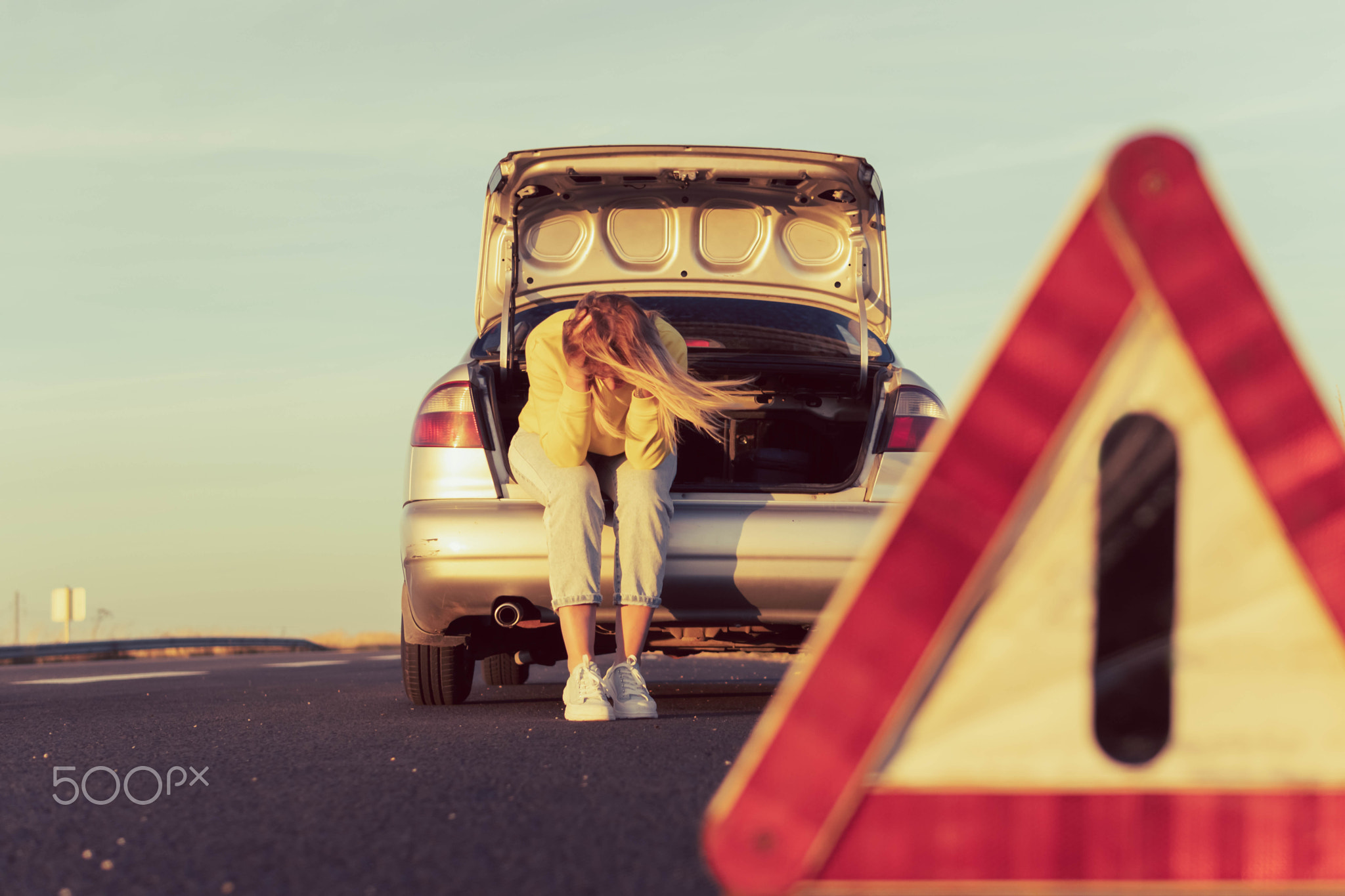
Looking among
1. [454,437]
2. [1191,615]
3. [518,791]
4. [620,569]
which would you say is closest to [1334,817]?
[1191,615]

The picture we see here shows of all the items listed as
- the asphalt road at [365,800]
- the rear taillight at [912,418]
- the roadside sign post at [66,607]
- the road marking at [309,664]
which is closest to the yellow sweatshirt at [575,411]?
the rear taillight at [912,418]

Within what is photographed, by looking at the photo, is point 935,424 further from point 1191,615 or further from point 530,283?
point 1191,615

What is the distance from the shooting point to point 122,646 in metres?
17.1

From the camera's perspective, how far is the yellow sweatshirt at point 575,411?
512 centimetres

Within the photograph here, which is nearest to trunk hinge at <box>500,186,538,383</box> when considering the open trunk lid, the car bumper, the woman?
the open trunk lid

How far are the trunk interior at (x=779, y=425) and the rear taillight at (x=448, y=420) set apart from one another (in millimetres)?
244

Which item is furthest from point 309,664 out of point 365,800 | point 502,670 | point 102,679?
point 365,800

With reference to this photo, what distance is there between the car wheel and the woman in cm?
282

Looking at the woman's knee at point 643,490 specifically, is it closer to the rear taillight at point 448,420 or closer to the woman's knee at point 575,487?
the woman's knee at point 575,487

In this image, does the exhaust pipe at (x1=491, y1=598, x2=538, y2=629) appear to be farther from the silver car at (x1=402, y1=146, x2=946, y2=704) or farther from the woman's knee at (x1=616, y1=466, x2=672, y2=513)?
the woman's knee at (x1=616, y1=466, x2=672, y2=513)

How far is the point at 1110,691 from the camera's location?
187cm

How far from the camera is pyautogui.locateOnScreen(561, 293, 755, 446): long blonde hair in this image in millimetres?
5012

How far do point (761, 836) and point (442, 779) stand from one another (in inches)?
75.4

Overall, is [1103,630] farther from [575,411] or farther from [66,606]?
[66,606]
